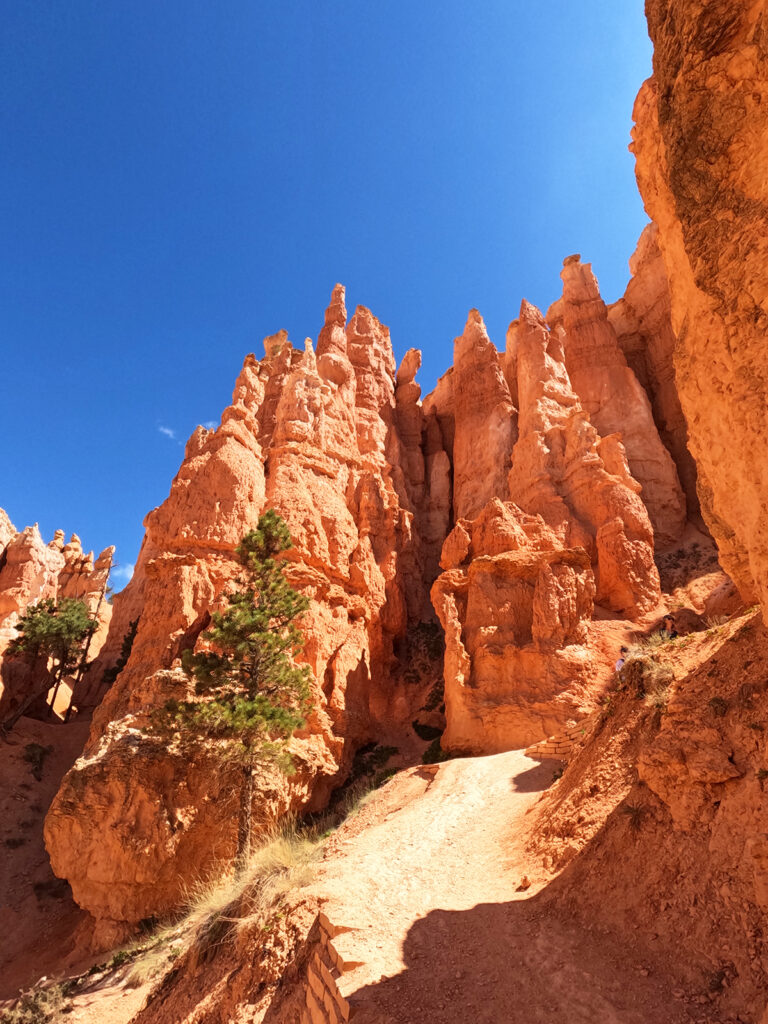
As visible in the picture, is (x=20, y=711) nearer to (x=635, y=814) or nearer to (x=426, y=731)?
(x=426, y=731)

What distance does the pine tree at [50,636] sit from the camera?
28922 millimetres

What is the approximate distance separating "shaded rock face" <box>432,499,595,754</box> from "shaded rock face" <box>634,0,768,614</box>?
1469cm

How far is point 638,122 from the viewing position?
7.70m

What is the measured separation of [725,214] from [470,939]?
28.4 feet

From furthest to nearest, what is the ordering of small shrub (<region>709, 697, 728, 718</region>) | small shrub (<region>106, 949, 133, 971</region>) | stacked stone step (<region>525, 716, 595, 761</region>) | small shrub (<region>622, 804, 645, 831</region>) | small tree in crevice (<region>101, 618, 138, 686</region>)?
small tree in crevice (<region>101, 618, 138, 686</region>), stacked stone step (<region>525, 716, 595, 761</region>), small shrub (<region>106, 949, 133, 971</region>), small shrub (<region>622, 804, 645, 831</region>), small shrub (<region>709, 697, 728, 718</region>)

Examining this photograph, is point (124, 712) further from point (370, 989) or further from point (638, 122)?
point (638, 122)

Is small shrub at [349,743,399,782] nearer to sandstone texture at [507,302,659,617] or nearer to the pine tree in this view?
sandstone texture at [507,302,659,617]

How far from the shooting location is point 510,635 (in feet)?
66.4

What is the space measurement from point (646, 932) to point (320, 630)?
1702cm

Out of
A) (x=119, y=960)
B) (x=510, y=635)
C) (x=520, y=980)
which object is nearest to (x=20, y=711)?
(x=119, y=960)

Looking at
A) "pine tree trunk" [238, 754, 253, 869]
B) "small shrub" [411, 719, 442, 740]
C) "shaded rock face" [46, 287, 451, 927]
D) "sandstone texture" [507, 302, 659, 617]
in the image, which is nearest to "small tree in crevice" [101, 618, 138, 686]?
"shaded rock face" [46, 287, 451, 927]

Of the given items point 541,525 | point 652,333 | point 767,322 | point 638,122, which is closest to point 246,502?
point 541,525

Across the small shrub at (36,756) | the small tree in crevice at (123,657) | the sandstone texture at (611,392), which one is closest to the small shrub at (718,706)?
the sandstone texture at (611,392)

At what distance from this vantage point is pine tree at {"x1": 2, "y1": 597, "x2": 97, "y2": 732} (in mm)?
28922
